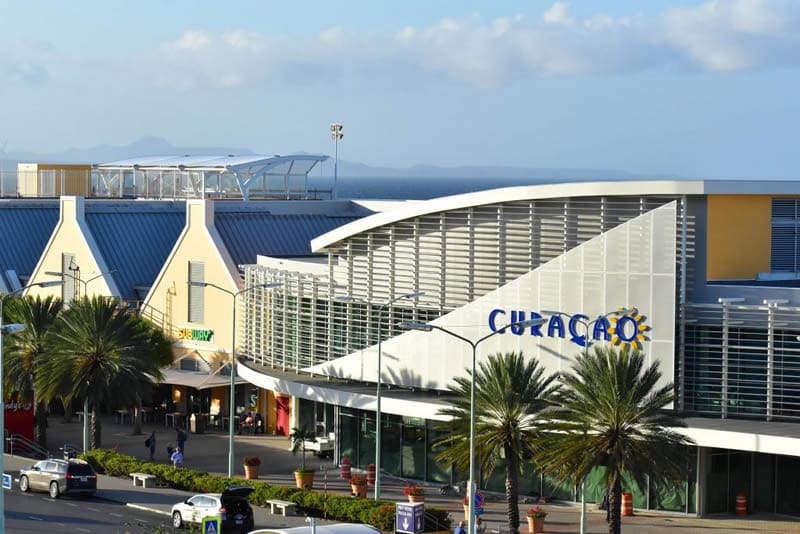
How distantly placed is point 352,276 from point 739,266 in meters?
18.1

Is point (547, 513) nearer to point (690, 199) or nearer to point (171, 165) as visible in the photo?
point (690, 199)

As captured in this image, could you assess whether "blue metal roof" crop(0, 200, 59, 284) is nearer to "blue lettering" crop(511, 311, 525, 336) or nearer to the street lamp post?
the street lamp post

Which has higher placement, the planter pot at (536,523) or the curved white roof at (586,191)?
the curved white roof at (586,191)

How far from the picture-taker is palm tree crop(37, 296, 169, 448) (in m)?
66.9

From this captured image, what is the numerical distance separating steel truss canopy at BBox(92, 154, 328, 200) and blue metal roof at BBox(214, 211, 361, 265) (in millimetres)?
6601

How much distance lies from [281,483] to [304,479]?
201 centimetres

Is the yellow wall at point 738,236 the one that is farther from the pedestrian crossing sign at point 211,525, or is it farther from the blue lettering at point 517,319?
the pedestrian crossing sign at point 211,525

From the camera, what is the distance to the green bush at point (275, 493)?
52500mm

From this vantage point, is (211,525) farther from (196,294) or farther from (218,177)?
(218,177)

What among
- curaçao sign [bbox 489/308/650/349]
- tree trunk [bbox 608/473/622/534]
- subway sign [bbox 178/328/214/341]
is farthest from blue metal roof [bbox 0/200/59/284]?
tree trunk [bbox 608/473/622/534]

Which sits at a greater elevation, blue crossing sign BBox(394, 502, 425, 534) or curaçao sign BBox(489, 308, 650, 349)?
curaçao sign BBox(489, 308, 650, 349)

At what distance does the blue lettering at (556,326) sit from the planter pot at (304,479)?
1089 cm

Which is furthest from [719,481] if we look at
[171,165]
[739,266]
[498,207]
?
[171,165]

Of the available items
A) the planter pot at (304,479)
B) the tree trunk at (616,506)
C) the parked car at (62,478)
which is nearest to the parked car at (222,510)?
the parked car at (62,478)
